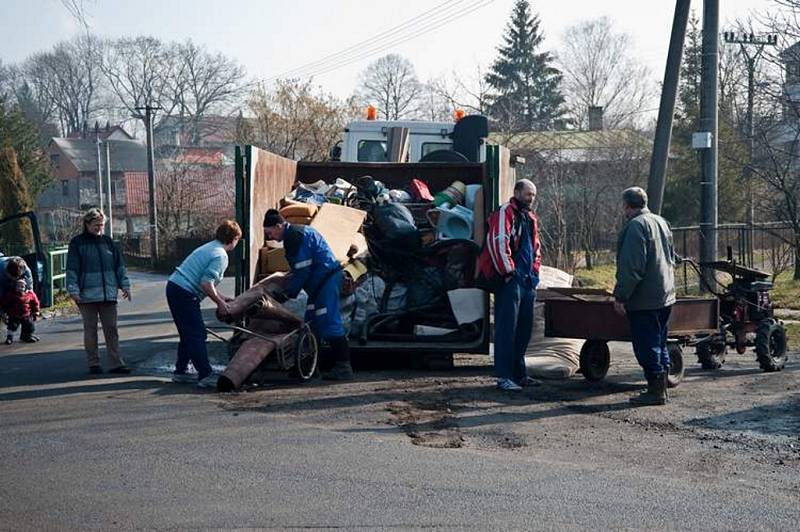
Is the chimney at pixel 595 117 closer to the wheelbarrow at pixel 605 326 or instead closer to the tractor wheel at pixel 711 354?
the tractor wheel at pixel 711 354

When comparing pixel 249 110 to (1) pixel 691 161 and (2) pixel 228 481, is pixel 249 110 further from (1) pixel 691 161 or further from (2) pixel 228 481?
(2) pixel 228 481

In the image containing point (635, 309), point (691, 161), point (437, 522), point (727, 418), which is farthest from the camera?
point (691, 161)

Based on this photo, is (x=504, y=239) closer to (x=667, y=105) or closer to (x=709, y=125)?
(x=667, y=105)

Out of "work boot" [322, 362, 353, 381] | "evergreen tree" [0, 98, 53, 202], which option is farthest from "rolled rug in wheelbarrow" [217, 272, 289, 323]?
"evergreen tree" [0, 98, 53, 202]

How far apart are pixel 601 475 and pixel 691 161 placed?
3490 cm

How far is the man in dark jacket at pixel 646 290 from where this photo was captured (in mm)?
9227

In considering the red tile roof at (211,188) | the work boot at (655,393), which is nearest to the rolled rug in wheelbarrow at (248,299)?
the work boot at (655,393)

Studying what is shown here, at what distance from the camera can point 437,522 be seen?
19.1ft

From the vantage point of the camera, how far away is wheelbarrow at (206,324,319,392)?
10000 mm

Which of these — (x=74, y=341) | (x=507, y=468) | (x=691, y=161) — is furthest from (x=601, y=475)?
(x=691, y=161)

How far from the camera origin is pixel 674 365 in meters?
10.2

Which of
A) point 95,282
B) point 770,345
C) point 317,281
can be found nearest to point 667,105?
point 770,345

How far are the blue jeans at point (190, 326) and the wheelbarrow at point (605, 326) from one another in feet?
10.7

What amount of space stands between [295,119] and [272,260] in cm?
3552
